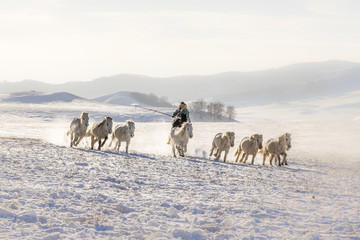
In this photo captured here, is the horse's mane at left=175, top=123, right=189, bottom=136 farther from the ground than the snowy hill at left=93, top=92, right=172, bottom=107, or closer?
closer

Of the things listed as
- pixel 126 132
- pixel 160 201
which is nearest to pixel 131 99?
pixel 126 132

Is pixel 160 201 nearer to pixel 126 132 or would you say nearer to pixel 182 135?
pixel 182 135

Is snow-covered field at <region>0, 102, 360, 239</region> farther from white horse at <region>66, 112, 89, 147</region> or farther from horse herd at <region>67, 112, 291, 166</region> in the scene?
white horse at <region>66, 112, 89, 147</region>

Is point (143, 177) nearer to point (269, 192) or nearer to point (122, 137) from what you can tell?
point (269, 192)

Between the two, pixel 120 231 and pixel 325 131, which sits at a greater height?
pixel 325 131

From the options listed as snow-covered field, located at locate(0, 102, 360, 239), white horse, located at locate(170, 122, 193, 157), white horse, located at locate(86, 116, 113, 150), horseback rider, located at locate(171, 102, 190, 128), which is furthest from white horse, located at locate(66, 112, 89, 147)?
horseback rider, located at locate(171, 102, 190, 128)

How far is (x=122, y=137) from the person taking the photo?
56.4 feet

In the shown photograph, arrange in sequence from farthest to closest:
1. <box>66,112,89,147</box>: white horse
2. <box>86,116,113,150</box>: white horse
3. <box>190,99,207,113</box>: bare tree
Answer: <box>190,99,207,113</box>: bare tree, <box>66,112,89,147</box>: white horse, <box>86,116,113,150</box>: white horse

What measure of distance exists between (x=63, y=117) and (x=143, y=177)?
174ft

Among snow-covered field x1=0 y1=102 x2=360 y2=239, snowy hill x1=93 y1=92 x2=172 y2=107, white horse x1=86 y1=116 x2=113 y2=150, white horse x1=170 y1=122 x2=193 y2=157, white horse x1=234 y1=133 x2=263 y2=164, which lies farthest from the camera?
snowy hill x1=93 y1=92 x2=172 y2=107

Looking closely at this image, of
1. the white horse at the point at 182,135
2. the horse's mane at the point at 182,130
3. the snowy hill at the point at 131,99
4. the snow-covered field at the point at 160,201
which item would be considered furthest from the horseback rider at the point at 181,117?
the snowy hill at the point at 131,99

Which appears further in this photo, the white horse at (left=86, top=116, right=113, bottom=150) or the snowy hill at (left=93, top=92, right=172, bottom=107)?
the snowy hill at (left=93, top=92, right=172, bottom=107)

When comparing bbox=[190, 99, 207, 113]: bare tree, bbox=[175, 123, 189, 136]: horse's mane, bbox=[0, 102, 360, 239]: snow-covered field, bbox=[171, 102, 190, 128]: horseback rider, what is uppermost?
bbox=[190, 99, 207, 113]: bare tree

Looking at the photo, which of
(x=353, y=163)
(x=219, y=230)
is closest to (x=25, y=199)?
(x=219, y=230)
